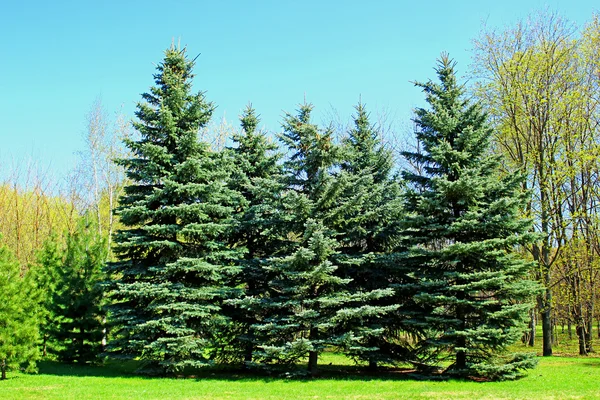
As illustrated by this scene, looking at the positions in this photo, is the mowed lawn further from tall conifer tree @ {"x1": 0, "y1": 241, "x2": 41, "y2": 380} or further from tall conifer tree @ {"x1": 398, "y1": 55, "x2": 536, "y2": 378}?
tall conifer tree @ {"x1": 398, "y1": 55, "x2": 536, "y2": 378}

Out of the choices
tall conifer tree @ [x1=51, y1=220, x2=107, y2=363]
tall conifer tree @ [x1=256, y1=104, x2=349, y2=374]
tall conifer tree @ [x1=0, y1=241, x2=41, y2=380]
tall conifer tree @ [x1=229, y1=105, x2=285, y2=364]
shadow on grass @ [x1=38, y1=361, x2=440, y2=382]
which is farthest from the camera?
tall conifer tree @ [x1=51, y1=220, x2=107, y2=363]

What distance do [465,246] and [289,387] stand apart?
673cm

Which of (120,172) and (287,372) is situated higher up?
(120,172)

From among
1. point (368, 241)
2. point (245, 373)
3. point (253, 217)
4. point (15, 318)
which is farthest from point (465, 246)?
point (15, 318)

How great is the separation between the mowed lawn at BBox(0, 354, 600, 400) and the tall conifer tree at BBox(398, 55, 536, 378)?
1217 millimetres

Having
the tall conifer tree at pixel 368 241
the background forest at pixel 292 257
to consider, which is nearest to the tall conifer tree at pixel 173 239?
the background forest at pixel 292 257

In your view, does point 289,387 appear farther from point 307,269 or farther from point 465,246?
point 465,246

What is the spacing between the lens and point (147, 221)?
1738 cm

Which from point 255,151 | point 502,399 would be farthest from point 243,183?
point 502,399

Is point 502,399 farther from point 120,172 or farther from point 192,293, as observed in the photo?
point 120,172

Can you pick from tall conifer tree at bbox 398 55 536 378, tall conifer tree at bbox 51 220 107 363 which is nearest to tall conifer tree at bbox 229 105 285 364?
tall conifer tree at bbox 398 55 536 378

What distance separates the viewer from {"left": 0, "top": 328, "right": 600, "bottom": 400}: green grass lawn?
438 inches

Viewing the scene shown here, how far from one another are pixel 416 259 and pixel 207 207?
7.56m

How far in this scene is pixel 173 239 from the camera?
16.2 metres
